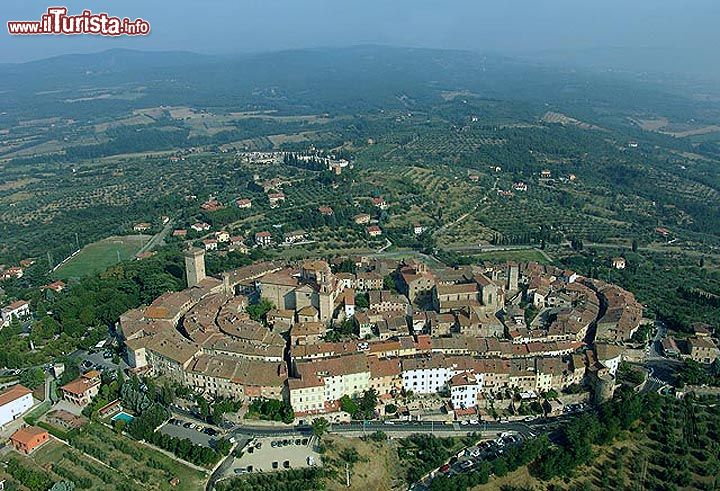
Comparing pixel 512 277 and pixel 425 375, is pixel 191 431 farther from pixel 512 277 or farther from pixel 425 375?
pixel 512 277

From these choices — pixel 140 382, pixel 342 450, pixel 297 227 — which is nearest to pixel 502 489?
pixel 342 450

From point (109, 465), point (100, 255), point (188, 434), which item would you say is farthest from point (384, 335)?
point (100, 255)

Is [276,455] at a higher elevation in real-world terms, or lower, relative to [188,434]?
lower

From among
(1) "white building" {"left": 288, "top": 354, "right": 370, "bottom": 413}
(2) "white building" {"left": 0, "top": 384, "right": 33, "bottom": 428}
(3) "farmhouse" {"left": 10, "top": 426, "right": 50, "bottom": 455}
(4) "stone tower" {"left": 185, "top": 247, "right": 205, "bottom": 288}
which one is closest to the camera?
(3) "farmhouse" {"left": 10, "top": 426, "right": 50, "bottom": 455}

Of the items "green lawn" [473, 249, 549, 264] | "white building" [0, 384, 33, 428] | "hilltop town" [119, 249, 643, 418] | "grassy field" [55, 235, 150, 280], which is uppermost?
"hilltop town" [119, 249, 643, 418]

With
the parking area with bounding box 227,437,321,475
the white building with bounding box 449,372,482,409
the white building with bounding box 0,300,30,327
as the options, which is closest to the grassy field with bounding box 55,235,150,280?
the white building with bounding box 0,300,30,327

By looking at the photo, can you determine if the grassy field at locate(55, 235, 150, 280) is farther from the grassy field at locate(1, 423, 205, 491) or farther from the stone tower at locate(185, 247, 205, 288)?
the grassy field at locate(1, 423, 205, 491)

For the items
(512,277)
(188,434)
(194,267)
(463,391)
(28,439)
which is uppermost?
(194,267)
